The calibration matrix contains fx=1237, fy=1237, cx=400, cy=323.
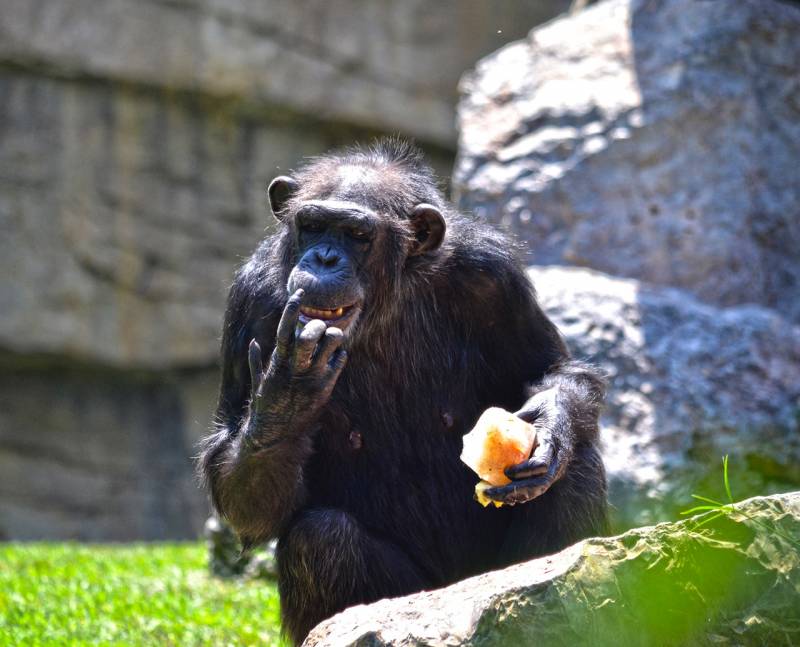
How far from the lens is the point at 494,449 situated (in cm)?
439

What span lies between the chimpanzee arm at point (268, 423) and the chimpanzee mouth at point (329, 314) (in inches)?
3.9

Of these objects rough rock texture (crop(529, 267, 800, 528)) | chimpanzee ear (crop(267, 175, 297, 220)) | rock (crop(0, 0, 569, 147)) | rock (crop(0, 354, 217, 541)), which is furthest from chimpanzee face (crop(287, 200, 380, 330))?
rock (crop(0, 354, 217, 541))

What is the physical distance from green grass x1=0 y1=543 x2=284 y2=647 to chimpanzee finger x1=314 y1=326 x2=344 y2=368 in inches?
75.2

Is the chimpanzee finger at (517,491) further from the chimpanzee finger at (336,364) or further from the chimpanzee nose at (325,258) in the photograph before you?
the chimpanzee nose at (325,258)

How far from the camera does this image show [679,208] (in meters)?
8.18

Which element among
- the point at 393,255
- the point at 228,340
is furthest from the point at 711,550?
the point at 228,340

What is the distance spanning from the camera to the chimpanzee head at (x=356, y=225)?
4.66m

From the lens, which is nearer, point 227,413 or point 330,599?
point 330,599

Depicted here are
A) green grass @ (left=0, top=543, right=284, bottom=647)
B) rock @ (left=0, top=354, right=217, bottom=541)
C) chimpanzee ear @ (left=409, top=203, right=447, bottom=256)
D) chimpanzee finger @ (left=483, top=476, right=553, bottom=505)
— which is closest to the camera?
chimpanzee finger @ (left=483, top=476, right=553, bottom=505)

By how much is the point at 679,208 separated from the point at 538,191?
0.94m

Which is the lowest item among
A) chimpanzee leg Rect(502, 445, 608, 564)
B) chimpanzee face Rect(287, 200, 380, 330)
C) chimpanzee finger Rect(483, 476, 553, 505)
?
chimpanzee leg Rect(502, 445, 608, 564)

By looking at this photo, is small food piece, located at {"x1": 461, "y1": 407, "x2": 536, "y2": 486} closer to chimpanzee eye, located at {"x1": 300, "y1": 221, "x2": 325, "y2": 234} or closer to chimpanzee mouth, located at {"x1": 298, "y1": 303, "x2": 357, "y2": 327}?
chimpanzee mouth, located at {"x1": 298, "y1": 303, "x2": 357, "y2": 327}

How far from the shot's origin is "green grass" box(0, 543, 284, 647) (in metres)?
5.93

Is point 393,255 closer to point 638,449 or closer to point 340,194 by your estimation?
point 340,194
